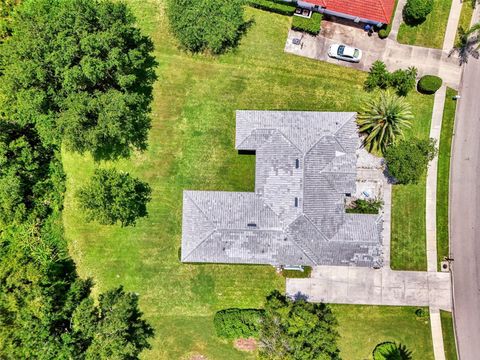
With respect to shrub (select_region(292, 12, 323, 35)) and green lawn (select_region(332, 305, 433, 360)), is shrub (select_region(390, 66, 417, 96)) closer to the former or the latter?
shrub (select_region(292, 12, 323, 35))

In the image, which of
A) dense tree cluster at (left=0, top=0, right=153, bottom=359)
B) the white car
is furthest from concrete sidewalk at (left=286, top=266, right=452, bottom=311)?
the white car

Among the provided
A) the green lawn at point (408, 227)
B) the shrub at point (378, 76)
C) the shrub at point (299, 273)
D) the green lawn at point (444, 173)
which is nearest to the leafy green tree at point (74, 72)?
the shrub at point (299, 273)

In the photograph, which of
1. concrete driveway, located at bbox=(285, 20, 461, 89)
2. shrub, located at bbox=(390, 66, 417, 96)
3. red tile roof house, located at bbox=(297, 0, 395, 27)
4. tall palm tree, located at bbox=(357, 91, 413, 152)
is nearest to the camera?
tall palm tree, located at bbox=(357, 91, 413, 152)

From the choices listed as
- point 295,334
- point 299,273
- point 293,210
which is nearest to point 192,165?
point 293,210

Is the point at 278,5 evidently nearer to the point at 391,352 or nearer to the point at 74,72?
the point at 74,72

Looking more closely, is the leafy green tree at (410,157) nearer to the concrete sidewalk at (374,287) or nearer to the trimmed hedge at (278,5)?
the concrete sidewalk at (374,287)

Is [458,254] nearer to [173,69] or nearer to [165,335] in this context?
[165,335]
